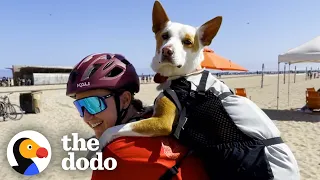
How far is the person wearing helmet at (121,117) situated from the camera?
1.36 meters

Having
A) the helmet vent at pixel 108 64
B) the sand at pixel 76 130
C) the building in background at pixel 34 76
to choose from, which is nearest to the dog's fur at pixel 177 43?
the helmet vent at pixel 108 64

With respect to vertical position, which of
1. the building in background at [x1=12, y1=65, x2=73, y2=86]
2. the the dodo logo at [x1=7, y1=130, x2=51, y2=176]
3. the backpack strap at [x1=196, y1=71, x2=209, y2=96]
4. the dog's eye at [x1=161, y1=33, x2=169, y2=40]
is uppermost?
the dog's eye at [x1=161, y1=33, x2=169, y2=40]

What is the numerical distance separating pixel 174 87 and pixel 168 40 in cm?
34

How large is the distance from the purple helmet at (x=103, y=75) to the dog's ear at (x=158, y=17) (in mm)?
294

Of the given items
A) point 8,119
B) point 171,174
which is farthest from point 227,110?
point 8,119

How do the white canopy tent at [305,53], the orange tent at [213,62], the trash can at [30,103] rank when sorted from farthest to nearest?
the trash can at [30,103], the white canopy tent at [305,53], the orange tent at [213,62]

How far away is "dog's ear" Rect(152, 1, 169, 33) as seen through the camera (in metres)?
1.82

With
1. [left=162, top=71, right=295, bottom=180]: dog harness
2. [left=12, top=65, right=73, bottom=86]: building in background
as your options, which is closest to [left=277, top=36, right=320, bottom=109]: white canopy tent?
[left=162, top=71, right=295, bottom=180]: dog harness

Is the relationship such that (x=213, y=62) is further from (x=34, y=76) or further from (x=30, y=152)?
(x=34, y=76)

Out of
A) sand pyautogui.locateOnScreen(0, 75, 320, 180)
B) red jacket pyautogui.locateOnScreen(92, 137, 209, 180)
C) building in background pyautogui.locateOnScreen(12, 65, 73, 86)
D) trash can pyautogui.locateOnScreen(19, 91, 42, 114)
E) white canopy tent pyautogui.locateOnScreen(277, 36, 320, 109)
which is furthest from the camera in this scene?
building in background pyautogui.locateOnScreen(12, 65, 73, 86)

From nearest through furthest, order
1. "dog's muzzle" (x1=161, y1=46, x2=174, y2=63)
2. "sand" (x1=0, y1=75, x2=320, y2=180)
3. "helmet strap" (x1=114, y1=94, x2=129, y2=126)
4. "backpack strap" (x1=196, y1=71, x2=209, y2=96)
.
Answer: "backpack strap" (x1=196, y1=71, x2=209, y2=96)
"dog's muzzle" (x1=161, y1=46, x2=174, y2=63)
"helmet strap" (x1=114, y1=94, x2=129, y2=126)
"sand" (x1=0, y1=75, x2=320, y2=180)

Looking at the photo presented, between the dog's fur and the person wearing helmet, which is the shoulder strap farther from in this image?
the person wearing helmet

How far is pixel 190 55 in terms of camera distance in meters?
1.77

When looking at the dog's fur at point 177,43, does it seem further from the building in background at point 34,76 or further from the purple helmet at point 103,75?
the building in background at point 34,76
